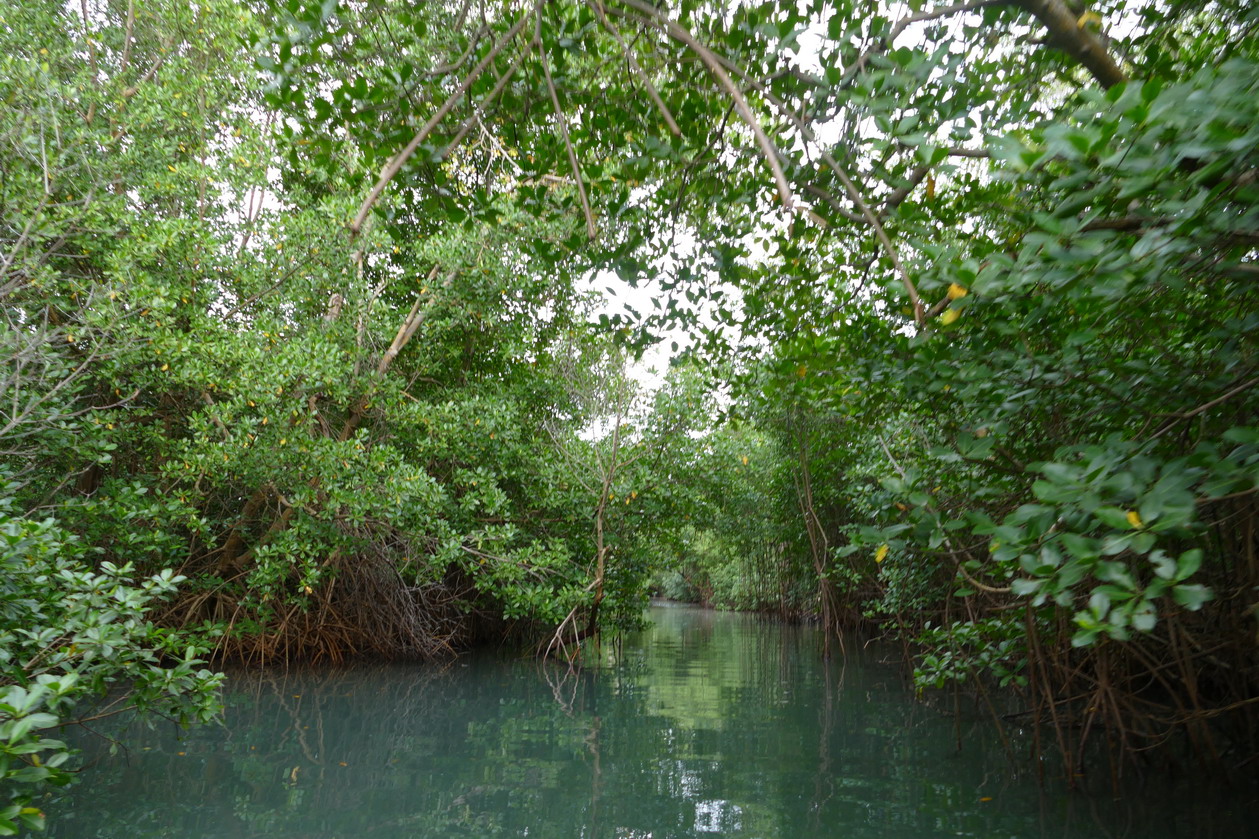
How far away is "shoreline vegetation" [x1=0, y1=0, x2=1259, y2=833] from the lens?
1989mm

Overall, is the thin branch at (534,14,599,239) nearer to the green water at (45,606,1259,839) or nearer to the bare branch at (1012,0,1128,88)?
the bare branch at (1012,0,1128,88)

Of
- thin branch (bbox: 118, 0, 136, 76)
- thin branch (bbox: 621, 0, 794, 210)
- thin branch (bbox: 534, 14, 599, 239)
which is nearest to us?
thin branch (bbox: 621, 0, 794, 210)

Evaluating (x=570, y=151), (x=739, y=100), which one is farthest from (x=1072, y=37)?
(x=570, y=151)

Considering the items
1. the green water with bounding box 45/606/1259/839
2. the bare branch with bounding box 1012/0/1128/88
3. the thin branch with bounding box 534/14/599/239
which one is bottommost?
the green water with bounding box 45/606/1259/839

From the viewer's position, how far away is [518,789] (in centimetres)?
422

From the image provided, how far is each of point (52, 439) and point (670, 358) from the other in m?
4.41

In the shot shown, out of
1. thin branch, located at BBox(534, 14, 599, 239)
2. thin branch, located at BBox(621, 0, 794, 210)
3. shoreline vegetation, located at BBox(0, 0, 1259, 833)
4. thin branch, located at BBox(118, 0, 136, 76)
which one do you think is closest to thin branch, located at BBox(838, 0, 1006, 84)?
shoreline vegetation, located at BBox(0, 0, 1259, 833)

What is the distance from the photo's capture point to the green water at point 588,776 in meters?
3.63

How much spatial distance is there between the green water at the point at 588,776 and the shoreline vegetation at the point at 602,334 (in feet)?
1.35

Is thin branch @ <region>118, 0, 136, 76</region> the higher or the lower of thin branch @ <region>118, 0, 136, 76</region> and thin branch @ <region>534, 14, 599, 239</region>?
the higher

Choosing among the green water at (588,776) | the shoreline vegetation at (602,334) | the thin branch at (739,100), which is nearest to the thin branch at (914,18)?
the shoreline vegetation at (602,334)

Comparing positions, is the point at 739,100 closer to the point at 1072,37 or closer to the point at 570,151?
the point at 570,151

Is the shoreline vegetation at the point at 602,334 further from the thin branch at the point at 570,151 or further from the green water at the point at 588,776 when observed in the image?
the green water at the point at 588,776

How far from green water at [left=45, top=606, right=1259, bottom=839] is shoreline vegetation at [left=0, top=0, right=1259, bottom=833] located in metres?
0.41
